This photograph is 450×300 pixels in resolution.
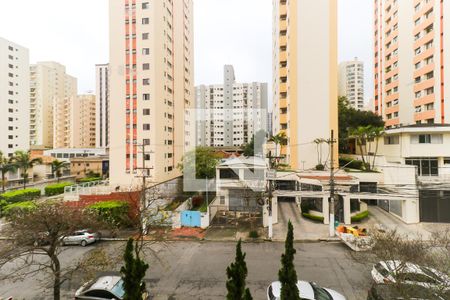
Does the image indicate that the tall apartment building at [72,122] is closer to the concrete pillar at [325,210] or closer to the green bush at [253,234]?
the green bush at [253,234]

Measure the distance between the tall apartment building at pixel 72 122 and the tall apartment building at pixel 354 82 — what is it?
100 m

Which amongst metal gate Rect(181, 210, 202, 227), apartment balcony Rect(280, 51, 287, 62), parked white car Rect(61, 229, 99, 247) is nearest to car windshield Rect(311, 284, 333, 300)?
metal gate Rect(181, 210, 202, 227)

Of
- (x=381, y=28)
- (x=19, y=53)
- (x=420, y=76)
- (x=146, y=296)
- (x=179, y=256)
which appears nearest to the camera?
(x=146, y=296)

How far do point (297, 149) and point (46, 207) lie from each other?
23.8 meters

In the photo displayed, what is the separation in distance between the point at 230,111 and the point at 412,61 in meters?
60.5

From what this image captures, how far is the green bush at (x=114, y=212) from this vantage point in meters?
19.3

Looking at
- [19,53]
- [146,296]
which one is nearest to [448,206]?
[146,296]

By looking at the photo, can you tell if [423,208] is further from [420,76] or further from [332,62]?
[420,76]

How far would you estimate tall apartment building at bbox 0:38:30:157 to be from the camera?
50.9 m

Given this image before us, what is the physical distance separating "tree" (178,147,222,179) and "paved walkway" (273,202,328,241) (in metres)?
9.79

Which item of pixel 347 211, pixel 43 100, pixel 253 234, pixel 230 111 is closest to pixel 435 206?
pixel 347 211

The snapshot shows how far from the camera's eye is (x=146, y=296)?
10.4 m

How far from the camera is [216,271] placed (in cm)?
1320

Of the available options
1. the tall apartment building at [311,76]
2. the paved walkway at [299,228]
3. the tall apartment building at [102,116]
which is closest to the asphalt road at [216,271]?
the paved walkway at [299,228]
